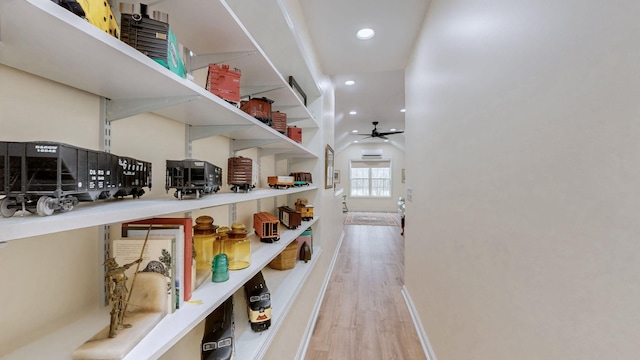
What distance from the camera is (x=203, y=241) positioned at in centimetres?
104

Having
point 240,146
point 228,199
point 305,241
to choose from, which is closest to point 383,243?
point 305,241

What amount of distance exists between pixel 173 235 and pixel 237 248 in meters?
0.45

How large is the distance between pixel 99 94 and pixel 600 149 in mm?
1298

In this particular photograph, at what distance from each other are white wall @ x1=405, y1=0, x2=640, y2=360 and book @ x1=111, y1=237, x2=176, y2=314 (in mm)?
1080

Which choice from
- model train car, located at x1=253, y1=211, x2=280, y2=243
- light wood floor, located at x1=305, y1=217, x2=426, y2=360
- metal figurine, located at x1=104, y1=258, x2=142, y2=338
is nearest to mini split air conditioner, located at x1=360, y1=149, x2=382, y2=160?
light wood floor, located at x1=305, y1=217, x2=426, y2=360

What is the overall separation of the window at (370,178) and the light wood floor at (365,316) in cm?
639

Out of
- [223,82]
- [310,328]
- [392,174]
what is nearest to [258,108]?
[223,82]

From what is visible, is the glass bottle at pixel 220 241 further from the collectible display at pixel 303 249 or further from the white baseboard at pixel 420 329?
the white baseboard at pixel 420 329

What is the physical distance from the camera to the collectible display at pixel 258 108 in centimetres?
130

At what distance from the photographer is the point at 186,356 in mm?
996

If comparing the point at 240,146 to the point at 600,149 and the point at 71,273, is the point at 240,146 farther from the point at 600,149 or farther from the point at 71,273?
the point at 600,149

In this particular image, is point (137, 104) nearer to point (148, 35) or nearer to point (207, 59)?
point (148, 35)

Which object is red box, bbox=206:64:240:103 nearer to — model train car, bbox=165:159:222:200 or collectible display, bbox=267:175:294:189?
model train car, bbox=165:159:222:200

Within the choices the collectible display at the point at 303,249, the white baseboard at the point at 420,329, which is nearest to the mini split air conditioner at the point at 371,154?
the white baseboard at the point at 420,329
